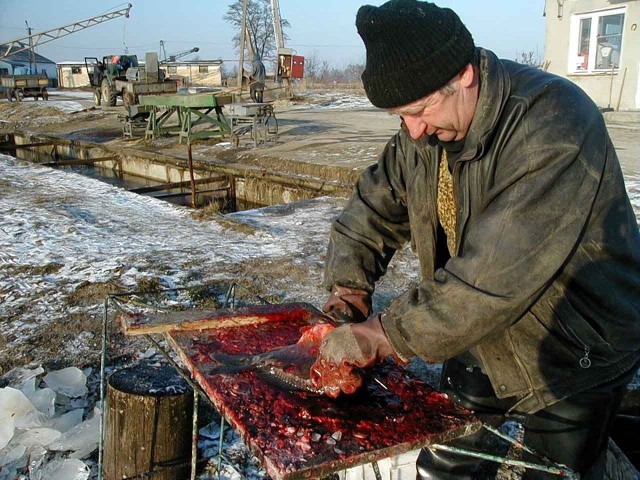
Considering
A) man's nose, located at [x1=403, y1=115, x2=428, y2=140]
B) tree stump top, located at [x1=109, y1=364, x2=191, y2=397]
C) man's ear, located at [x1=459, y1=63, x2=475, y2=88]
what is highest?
man's ear, located at [x1=459, y1=63, x2=475, y2=88]

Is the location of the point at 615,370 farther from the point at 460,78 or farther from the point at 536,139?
the point at 460,78

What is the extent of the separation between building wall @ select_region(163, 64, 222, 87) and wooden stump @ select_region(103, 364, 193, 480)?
47.7 metres

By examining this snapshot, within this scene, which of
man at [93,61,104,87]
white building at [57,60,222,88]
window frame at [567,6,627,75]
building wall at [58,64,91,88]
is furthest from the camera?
building wall at [58,64,91,88]

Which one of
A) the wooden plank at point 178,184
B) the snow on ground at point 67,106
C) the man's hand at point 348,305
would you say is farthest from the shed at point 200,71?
the man's hand at point 348,305

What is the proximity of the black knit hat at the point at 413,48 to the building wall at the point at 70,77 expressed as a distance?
57256 mm

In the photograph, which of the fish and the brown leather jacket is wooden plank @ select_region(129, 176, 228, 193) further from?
the brown leather jacket

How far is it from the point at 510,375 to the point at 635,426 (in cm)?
236

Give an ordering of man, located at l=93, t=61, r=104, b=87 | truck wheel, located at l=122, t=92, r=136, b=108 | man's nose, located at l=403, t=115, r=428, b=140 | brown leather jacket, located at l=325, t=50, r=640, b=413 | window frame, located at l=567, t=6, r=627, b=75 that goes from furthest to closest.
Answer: man, located at l=93, t=61, r=104, b=87
truck wheel, located at l=122, t=92, r=136, b=108
window frame, located at l=567, t=6, r=627, b=75
man's nose, located at l=403, t=115, r=428, b=140
brown leather jacket, located at l=325, t=50, r=640, b=413

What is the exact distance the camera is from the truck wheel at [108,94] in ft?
83.3

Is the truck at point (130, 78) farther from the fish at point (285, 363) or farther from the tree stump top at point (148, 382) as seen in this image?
the fish at point (285, 363)

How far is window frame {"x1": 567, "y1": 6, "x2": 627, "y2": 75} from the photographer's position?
→ 1581 centimetres

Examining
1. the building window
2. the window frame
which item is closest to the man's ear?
the window frame

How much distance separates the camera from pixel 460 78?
188 cm

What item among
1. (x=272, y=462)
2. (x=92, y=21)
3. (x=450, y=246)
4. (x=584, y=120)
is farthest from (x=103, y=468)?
(x=92, y=21)
